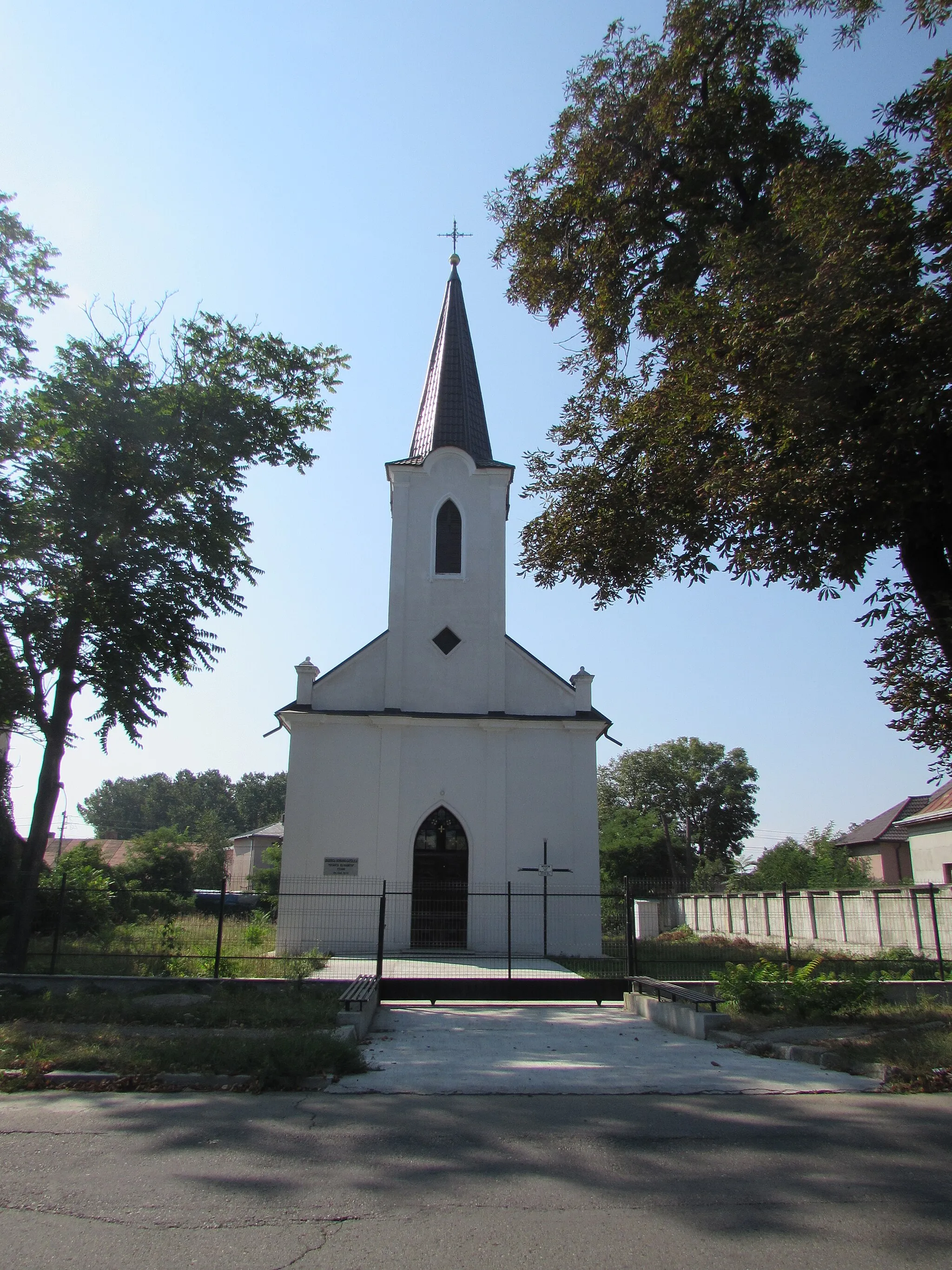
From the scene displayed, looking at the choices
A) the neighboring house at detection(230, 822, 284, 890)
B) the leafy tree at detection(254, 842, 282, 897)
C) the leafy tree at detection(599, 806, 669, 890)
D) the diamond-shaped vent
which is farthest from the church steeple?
the neighboring house at detection(230, 822, 284, 890)

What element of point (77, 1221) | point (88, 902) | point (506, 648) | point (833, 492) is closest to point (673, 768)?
point (506, 648)

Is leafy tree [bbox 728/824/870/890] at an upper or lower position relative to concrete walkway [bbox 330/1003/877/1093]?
upper

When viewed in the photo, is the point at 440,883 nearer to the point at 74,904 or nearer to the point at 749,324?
the point at 74,904

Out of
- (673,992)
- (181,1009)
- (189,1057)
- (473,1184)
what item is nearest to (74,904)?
(181,1009)

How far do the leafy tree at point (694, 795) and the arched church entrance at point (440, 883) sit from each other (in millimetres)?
52597

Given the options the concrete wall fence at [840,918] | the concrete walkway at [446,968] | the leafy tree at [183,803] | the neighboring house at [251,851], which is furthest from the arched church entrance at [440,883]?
the leafy tree at [183,803]

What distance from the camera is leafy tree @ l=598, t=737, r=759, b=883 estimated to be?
72.9 meters

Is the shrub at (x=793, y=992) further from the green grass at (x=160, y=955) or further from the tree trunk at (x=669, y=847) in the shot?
the tree trunk at (x=669, y=847)

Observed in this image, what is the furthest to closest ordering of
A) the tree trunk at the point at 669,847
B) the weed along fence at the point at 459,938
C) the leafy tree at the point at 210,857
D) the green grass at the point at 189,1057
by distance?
1. the tree trunk at the point at 669,847
2. the leafy tree at the point at 210,857
3. the weed along fence at the point at 459,938
4. the green grass at the point at 189,1057

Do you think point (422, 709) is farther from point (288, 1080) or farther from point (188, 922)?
point (288, 1080)

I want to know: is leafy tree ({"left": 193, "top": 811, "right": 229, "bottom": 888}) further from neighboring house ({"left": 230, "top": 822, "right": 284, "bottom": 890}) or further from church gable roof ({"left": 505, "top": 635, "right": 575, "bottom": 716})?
church gable roof ({"left": 505, "top": 635, "right": 575, "bottom": 716})

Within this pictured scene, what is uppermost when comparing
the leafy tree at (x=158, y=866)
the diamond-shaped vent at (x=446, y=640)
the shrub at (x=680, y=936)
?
the diamond-shaped vent at (x=446, y=640)

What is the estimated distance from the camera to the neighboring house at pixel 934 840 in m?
31.2

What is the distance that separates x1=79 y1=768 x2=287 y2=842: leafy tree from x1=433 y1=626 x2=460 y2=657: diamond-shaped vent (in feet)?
287
